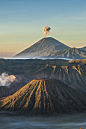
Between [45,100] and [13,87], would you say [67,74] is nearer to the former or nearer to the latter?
[13,87]

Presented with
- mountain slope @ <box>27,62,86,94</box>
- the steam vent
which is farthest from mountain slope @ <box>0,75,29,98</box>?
the steam vent

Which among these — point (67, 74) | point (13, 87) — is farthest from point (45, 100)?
point (67, 74)

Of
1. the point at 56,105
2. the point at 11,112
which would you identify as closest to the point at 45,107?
the point at 56,105

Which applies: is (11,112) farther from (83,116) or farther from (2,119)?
Answer: (83,116)

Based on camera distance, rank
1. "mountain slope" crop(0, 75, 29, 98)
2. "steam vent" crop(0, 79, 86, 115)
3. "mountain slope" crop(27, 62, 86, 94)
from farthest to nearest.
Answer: "mountain slope" crop(27, 62, 86, 94)
"mountain slope" crop(0, 75, 29, 98)
"steam vent" crop(0, 79, 86, 115)

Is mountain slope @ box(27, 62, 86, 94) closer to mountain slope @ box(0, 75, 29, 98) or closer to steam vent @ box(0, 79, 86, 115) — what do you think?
mountain slope @ box(0, 75, 29, 98)

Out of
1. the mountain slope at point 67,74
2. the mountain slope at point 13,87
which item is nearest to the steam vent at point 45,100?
the mountain slope at point 13,87

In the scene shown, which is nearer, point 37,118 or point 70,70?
point 37,118

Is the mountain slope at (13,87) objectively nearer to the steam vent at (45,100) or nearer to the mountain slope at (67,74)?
the mountain slope at (67,74)
